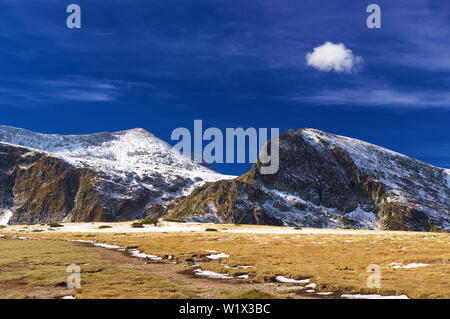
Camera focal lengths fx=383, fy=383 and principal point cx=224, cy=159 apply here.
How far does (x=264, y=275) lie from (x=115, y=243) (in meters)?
31.2

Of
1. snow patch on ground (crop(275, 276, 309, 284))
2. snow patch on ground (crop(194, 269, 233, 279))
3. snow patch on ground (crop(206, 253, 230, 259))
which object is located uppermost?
snow patch on ground (crop(275, 276, 309, 284))

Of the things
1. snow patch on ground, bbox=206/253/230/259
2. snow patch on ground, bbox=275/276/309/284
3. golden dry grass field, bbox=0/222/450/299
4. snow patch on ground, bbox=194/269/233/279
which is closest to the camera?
golden dry grass field, bbox=0/222/450/299

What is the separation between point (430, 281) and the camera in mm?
21984

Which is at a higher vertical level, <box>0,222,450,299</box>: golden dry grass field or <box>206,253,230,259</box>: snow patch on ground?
<box>0,222,450,299</box>: golden dry grass field

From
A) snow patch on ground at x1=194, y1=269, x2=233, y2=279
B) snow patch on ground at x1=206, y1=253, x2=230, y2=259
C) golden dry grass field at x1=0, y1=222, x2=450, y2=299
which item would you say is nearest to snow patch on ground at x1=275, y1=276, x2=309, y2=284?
golden dry grass field at x1=0, y1=222, x2=450, y2=299

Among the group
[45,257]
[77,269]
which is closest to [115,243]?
[45,257]

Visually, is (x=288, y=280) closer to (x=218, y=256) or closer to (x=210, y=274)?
(x=210, y=274)

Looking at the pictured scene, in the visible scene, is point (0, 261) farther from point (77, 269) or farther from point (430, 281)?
point (430, 281)

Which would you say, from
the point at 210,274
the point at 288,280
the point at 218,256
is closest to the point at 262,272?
the point at 288,280

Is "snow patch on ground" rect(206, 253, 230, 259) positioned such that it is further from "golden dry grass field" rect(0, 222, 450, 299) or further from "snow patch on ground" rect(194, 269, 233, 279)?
"snow patch on ground" rect(194, 269, 233, 279)

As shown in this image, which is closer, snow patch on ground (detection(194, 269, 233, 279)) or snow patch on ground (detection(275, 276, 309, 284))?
snow patch on ground (detection(275, 276, 309, 284))

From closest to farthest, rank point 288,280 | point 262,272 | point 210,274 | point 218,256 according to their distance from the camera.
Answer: point 288,280
point 262,272
point 210,274
point 218,256

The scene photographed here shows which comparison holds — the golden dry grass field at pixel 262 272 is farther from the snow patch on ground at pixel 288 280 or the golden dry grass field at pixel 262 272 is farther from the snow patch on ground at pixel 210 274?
the snow patch on ground at pixel 210 274
